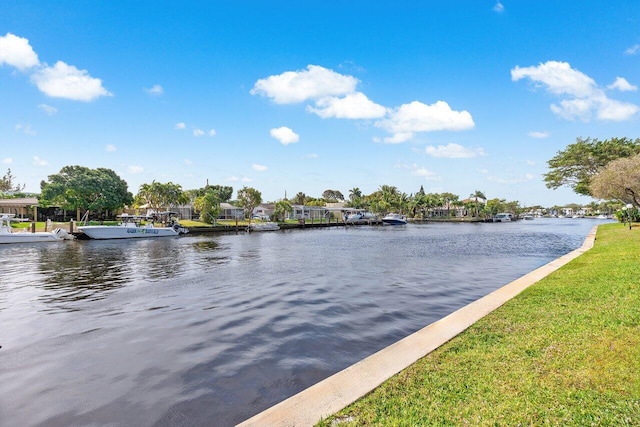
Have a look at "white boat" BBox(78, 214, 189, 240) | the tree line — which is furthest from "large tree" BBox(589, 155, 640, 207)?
"white boat" BBox(78, 214, 189, 240)

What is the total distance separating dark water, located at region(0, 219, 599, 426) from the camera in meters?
5.90

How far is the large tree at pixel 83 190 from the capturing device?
54.5 m

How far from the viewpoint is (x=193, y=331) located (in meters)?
9.45

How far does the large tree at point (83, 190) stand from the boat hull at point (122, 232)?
46.1 feet

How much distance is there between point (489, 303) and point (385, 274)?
347 inches

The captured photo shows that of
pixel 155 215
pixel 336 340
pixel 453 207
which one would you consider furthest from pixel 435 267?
pixel 453 207

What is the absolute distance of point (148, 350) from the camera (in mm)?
8164

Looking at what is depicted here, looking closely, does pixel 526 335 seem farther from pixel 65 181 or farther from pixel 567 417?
pixel 65 181

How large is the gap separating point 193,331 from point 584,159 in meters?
49.8

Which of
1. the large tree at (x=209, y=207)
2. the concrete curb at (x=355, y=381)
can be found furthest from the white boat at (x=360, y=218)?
the concrete curb at (x=355, y=381)

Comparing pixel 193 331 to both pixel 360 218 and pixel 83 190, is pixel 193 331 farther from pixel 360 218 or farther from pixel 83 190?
pixel 360 218

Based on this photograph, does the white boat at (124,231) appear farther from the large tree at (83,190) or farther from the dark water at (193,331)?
the dark water at (193,331)

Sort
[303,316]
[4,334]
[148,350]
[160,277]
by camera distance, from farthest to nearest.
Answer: [160,277] < [303,316] < [4,334] < [148,350]

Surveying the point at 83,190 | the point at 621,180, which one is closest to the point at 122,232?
the point at 83,190
